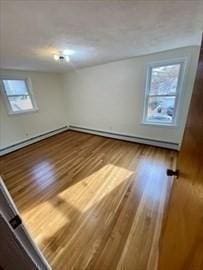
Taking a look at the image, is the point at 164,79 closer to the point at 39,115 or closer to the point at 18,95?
the point at 39,115

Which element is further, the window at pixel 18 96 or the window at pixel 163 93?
the window at pixel 18 96

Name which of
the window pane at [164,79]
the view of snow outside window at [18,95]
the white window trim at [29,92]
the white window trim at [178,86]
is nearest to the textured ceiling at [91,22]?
the white window trim at [178,86]

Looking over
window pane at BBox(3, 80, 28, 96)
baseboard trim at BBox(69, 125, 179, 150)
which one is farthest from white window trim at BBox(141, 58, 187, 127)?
window pane at BBox(3, 80, 28, 96)

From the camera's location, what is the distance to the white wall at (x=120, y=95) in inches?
108

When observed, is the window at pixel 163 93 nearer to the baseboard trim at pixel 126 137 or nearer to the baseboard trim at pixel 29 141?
the baseboard trim at pixel 126 137

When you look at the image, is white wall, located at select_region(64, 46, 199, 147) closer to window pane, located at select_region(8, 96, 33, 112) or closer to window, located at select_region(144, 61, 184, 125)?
window, located at select_region(144, 61, 184, 125)

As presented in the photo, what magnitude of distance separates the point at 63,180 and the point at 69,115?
10.3 ft

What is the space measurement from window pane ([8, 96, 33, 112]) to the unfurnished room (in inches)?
1.1

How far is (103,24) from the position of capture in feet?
4.50

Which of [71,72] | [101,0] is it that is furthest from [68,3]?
[71,72]

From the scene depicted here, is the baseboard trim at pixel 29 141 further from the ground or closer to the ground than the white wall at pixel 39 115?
closer to the ground

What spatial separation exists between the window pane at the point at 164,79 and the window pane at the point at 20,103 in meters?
3.45

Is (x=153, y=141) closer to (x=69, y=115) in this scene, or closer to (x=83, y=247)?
(x=83, y=247)

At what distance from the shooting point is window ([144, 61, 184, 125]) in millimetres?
2783
